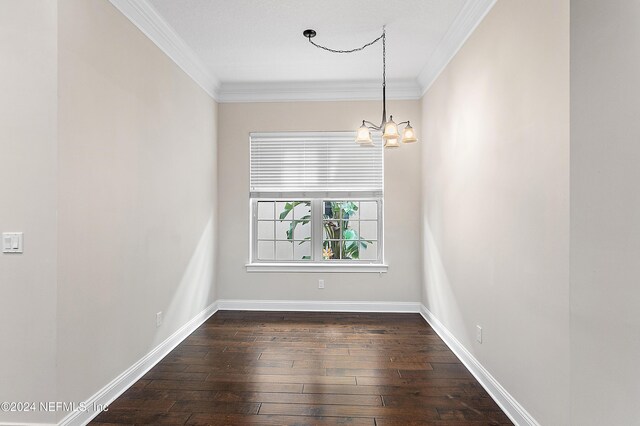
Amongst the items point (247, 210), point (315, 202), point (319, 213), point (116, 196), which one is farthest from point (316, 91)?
point (116, 196)

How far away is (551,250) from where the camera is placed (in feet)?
6.05

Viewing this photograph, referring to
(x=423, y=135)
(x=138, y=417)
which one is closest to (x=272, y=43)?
(x=423, y=135)

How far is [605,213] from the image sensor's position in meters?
1.66

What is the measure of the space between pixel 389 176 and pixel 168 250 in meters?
2.73

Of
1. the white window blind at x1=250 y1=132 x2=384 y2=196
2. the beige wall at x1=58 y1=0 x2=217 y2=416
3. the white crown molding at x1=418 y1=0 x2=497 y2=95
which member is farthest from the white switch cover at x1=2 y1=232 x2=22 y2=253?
the white crown molding at x1=418 y1=0 x2=497 y2=95

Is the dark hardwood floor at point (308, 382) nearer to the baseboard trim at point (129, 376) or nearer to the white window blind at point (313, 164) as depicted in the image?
the baseboard trim at point (129, 376)

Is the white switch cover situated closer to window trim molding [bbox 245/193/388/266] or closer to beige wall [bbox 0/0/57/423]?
beige wall [bbox 0/0/57/423]

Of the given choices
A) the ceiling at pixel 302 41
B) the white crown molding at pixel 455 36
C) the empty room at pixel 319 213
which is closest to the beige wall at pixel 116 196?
the empty room at pixel 319 213

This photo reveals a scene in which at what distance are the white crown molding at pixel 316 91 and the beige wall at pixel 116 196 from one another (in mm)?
901

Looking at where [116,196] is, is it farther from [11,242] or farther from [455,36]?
[455,36]

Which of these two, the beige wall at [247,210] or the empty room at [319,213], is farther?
the beige wall at [247,210]

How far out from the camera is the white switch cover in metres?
1.95

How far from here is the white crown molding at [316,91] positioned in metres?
4.48

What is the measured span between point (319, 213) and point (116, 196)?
264cm
